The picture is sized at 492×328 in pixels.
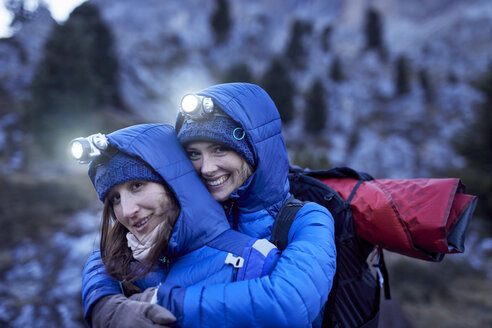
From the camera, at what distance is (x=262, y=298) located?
1.36m

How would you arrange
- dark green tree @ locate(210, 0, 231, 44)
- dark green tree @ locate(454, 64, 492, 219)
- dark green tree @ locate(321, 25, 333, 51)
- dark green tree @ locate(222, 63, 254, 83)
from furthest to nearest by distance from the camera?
1. dark green tree @ locate(321, 25, 333, 51)
2. dark green tree @ locate(210, 0, 231, 44)
3. dark green tree @ locate(222, 63, 254, 83)
4. dark green tree @ locate(454, 64, 492, 219)

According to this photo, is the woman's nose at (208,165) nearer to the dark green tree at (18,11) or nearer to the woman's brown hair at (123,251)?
the woman's brown hair at (123,251)

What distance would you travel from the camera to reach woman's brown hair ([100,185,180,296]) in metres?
1.70

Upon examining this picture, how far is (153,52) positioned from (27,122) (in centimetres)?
1775

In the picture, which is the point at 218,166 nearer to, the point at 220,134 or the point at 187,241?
the point at 220,134

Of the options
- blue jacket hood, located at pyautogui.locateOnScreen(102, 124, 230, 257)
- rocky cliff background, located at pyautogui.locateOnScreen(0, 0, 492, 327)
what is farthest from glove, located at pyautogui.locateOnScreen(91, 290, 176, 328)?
rocky cliff background, located at pyautogui.locateOnScreen(0, 0, 492, 327)

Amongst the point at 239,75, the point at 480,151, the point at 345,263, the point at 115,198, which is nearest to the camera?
the point at 115,198

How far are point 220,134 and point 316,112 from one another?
83.0 feet

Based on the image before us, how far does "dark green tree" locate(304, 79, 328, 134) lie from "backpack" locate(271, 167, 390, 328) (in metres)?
24.6

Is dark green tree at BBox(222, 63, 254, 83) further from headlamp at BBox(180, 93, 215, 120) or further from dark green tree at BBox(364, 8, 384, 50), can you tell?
dark green tree at BBox(364, 8, 384, 50)

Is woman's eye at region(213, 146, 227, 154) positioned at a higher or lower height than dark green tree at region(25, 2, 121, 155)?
lower

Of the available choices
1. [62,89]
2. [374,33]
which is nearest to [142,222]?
[62,89]

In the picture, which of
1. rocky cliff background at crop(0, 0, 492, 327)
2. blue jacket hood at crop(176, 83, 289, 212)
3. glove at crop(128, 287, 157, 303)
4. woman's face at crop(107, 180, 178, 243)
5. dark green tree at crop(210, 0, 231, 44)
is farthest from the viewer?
dark green tree at crop(210, 0, 231, 44)

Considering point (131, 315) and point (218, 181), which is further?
point (218, 181)
